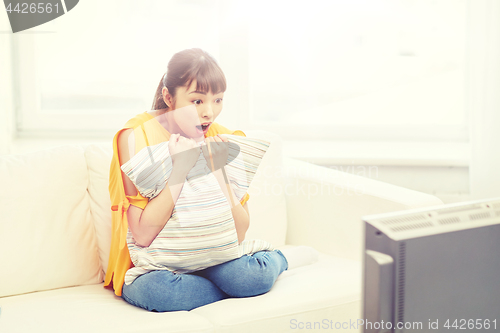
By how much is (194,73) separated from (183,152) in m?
0.21

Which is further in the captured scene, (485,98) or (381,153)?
(381,153)

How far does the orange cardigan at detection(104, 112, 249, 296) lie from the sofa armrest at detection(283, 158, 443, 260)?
63 cm

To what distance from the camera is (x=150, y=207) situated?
1.08m

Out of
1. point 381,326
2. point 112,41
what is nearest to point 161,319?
point 381,326

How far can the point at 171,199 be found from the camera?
42.3 inches

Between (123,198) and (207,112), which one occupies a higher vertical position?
(207,112)

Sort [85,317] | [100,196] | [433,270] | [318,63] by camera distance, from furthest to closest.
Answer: [318,63]
[100,196]
[85,317]
[433,270]

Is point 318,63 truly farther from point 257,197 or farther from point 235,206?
point 235,206

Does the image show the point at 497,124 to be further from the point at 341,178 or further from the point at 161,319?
the point at 161,319

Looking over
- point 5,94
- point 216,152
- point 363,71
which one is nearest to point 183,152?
point 216,152

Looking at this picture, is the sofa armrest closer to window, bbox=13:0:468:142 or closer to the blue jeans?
the blue jeans

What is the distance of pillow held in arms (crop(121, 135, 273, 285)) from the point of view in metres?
1.07

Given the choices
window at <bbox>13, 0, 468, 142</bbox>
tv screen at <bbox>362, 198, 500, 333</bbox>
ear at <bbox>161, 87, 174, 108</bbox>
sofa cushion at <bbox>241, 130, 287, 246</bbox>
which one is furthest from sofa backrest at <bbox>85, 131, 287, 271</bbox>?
tv screen at <bbox>362, 198, 500, 333</bbox>

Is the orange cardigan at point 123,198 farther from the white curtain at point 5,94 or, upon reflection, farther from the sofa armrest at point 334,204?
the white curtain at point 5,94
